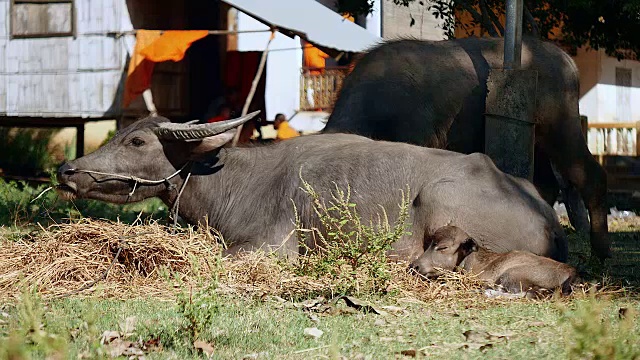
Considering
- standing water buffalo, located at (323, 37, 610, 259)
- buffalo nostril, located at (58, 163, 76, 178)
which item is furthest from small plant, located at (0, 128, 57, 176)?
→ buffalo nostril, located at (58, 163, 76, 178)

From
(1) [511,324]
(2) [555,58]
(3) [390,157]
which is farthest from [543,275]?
(2) [555,58]

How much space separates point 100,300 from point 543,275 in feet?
9.73

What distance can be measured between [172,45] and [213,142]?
7.57 metres

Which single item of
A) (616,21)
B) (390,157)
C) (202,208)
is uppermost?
(616,21)

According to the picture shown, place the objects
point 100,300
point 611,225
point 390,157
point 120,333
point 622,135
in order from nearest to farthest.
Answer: point 120,333 < point 100,300 < point 390,157 < point 611,225 < point 622,135

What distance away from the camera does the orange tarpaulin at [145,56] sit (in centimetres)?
1578

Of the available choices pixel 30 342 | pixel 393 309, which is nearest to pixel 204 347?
pixel 30 342

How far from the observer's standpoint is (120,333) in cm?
500

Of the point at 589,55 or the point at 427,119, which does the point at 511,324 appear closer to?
the point at 427,119

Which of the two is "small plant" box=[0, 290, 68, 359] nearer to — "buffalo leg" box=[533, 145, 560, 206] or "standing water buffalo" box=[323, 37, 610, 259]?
"standing water buffalo" box=[323, 37, 610, 259]

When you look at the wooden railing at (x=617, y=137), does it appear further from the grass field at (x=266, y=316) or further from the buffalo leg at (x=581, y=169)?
the grass field at (x=266, y=316)

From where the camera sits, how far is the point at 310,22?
1611 centimetres

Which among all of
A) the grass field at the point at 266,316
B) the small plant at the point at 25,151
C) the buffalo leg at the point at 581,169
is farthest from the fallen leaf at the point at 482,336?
the small plant at the point at 25,151

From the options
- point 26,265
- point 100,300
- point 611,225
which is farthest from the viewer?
point 611,225
